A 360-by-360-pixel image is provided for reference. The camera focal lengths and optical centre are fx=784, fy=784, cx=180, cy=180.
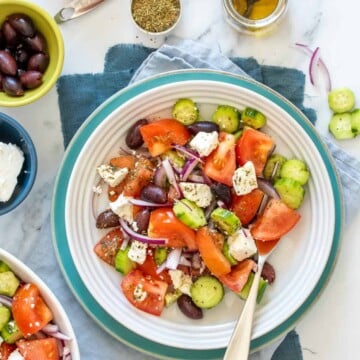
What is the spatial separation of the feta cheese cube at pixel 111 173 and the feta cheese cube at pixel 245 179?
291 mm

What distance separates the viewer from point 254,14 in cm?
214

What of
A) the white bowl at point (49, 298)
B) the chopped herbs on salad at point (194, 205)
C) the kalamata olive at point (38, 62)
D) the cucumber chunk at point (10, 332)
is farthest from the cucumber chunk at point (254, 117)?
the cucumber chunk at point (10, 332)

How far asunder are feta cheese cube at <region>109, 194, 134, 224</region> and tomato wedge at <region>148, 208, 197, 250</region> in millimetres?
59

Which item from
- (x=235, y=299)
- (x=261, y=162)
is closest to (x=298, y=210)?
(x=261, y=162)

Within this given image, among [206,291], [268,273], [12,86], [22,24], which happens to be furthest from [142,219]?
[22,24]

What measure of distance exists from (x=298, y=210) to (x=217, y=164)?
258 millimetres

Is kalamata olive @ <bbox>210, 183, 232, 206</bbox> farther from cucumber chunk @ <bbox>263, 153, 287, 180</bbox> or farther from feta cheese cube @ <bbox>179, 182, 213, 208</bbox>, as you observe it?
cucumber chunk @ <bbox>263, 153, 287, 180</bbox>

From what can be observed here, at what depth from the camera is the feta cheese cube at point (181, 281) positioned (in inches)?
81.3

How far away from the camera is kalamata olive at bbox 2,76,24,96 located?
2006mm

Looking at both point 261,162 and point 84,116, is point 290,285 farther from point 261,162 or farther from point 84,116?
point 84,116

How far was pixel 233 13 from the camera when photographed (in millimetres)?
2123

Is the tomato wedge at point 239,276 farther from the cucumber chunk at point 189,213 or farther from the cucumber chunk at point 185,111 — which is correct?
the cucumber chunk at point 185,111

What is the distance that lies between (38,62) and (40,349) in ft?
2.40

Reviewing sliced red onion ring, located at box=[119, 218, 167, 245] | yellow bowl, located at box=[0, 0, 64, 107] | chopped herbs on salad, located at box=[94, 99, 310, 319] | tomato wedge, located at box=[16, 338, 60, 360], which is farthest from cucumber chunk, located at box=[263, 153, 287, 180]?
tomato wedge, located at box=[16, 338, 60, 360]
